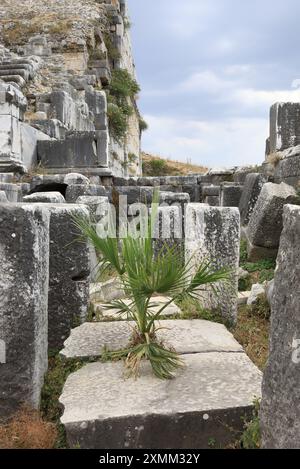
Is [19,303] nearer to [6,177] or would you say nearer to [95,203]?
[95,203]

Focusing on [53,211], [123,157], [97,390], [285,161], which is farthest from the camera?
[123,157]

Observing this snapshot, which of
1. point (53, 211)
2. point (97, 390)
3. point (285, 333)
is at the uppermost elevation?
point (53, 211)

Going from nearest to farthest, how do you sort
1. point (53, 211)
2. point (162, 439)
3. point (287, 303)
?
point (287, 303)
point (162, 439)
point (53, 211)

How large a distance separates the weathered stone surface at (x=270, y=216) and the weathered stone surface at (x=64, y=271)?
3517mm

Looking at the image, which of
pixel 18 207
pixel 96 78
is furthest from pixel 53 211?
pixel 96 78

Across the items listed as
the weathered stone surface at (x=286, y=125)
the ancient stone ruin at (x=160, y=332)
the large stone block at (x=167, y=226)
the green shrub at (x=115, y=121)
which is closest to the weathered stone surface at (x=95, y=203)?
the ancient stone ruin at (x=160, y=332)

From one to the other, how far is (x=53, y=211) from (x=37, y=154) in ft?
24.9

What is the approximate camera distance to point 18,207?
112 inches

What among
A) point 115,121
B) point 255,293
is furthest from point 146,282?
point 115,121

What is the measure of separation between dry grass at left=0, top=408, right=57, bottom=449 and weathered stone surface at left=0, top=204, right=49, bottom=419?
75 millimetres

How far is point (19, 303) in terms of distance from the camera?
9.34 feet

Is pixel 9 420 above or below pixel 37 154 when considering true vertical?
below

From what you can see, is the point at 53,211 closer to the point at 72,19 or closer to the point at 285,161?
the point at 285,161

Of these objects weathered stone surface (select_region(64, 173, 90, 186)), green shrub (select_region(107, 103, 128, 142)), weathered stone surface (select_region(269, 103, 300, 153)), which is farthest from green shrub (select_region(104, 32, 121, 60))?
weathered stone surface (select_region(64, 173, 90, 186))
